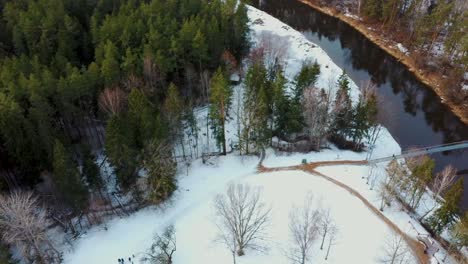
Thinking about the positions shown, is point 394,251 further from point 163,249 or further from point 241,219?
point 163,249

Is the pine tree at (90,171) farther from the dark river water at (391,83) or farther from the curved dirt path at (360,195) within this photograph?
the dark river water at (391,83)

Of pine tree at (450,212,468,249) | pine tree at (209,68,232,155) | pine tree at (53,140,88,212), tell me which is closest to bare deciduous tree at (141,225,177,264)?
pine tree at (53,140,88,212)

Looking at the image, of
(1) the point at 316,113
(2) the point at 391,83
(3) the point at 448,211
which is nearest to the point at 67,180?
(1) the point at 316,113

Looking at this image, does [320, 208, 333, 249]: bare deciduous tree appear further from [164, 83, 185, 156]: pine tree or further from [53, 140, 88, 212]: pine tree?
[53, 140, 88, 212]: pine tree

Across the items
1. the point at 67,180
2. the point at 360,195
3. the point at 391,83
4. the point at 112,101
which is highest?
the point at 112,101

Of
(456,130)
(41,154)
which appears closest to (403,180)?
(456,130)

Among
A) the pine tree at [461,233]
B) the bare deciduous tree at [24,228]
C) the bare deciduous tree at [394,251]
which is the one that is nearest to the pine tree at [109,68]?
the bare deciduous tree at [24,228]
